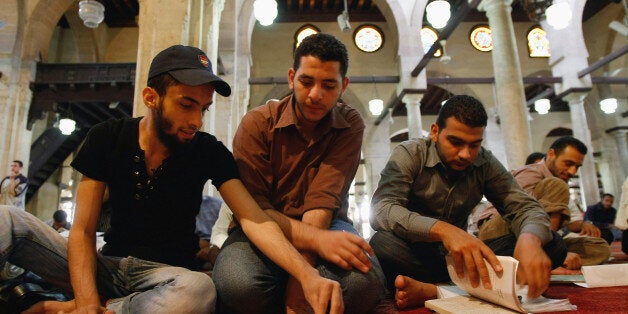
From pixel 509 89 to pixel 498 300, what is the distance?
23.3 ft

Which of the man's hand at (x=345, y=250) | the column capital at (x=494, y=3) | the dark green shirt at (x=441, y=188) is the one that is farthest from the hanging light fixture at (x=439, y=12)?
the man's hand at (x=345, y=250)

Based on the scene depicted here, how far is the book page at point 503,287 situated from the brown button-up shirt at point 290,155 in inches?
30.5

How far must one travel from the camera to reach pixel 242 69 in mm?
10547

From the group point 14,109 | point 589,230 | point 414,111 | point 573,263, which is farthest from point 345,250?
point 14,109

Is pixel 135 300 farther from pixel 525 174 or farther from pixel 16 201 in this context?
pixel 16 201

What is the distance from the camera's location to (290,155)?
6.97 ft

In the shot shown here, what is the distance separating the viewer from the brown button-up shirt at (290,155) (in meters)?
2.05

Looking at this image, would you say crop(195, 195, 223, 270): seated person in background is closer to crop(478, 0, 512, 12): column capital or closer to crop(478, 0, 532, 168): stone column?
crop(478, 0, 532, 168): stone column

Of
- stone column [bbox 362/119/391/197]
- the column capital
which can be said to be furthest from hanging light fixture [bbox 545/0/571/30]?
stone column [bbox 362/119/391/197]

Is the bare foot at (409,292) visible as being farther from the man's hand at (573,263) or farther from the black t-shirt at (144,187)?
the man's hand at (573,263)

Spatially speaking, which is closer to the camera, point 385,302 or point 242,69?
point 385,302

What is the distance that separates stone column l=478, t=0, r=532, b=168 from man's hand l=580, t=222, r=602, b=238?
349 cm

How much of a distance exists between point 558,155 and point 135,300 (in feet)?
12.7

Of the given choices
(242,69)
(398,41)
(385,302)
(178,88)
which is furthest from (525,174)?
(242,69)
